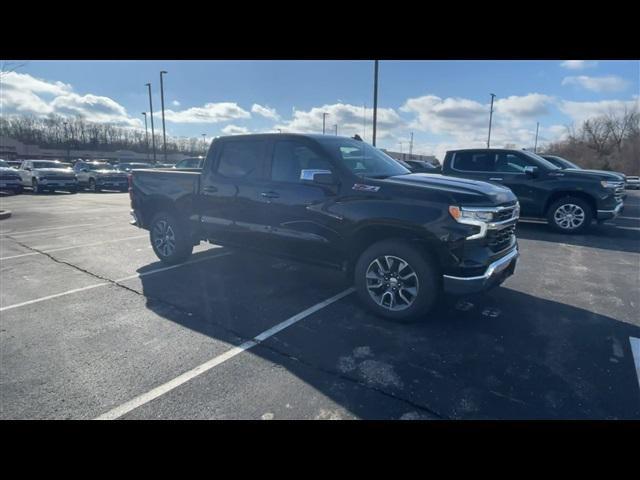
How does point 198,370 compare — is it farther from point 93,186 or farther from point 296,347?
point 93,186

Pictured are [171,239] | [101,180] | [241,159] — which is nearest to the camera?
[241,159]

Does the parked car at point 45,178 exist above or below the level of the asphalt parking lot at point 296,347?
above

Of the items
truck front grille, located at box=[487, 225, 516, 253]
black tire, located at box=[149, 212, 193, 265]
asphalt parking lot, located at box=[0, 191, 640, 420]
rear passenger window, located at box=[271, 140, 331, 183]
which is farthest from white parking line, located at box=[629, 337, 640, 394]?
black tire, located at box=[149, 212, 193, 265]

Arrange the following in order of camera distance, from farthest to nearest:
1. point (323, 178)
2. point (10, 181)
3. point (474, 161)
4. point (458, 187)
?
point (10, 181) → point (474, 161) → point (323, 178) → point (458, 187)

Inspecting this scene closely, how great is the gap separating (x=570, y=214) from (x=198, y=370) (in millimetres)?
8909

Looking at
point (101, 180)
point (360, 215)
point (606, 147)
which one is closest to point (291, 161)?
point (360, 215)

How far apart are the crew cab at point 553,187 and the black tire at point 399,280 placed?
657 centimetres

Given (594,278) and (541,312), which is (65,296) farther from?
(594,278)

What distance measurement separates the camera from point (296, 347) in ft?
11.1

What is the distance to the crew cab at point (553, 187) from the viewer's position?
8.27m

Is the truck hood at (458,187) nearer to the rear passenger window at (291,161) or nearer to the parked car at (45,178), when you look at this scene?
the rear passenger window at (291,161)

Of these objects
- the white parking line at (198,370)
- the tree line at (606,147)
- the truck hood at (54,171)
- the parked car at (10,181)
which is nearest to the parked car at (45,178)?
the truck hood at (54,171)

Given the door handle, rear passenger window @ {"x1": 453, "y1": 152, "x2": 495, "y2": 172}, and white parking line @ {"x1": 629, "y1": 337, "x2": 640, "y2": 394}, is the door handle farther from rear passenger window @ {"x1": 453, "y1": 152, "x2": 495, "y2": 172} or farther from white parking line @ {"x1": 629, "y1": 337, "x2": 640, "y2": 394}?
rear passenger window @ {"x1": 453, "y1": 152, "x2": 495, "y2": 172}
